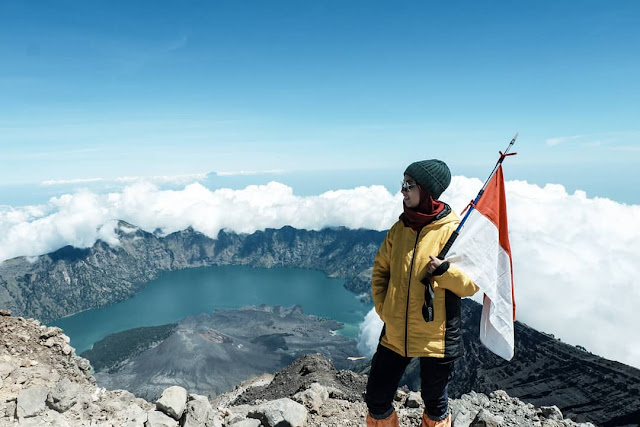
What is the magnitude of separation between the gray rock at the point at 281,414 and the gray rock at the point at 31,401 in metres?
3.91

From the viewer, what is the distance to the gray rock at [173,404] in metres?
7.12

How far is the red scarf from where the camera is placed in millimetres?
4479

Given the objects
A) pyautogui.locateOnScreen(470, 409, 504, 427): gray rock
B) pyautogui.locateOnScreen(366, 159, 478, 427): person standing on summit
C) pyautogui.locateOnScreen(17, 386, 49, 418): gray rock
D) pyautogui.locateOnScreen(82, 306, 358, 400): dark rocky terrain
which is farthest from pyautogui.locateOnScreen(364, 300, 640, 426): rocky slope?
pyautogui.locateOnScreen(17, 386, 49, 418): gray rock

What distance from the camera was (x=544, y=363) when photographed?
306 ft

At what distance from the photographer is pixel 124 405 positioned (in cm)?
799

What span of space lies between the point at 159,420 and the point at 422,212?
6145mm

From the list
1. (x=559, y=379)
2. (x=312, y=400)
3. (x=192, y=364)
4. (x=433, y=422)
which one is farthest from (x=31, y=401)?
(x=192, y=364)

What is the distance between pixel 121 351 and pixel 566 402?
20364cm

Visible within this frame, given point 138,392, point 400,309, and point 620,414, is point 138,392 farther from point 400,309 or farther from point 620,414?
point 400,309

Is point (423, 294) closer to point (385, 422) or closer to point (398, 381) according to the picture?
point (398, 381)

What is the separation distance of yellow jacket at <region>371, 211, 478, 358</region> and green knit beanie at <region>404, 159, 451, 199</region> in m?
0.44

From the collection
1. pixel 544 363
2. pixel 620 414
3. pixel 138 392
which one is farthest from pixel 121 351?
pixel 620 414

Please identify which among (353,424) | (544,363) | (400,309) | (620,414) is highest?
(400,309)

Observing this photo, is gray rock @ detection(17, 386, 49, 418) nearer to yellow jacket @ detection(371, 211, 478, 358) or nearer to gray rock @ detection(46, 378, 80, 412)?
gray rock @ detection(46, 378, 80, 412)
